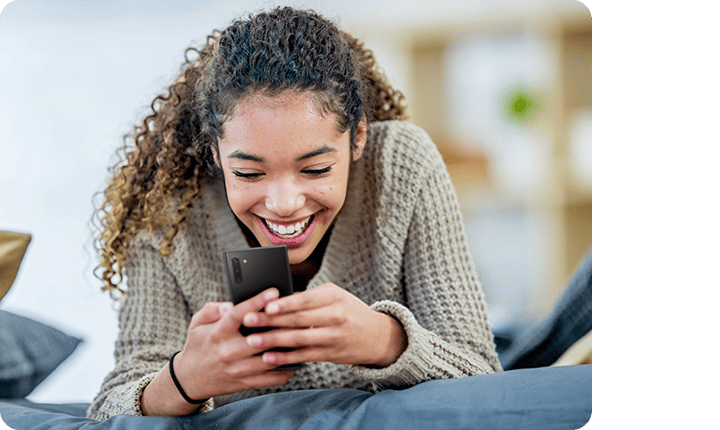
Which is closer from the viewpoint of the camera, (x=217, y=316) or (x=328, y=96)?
(x=217, y=316)

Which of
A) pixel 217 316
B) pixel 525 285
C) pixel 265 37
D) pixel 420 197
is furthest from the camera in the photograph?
pixel 525 285

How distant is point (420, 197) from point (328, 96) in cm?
23

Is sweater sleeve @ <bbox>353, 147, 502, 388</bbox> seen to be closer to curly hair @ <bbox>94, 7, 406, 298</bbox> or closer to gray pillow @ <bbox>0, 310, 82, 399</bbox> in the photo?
curly hair @ <bbox>94, 7, 406, 298</bbox>

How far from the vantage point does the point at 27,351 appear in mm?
950

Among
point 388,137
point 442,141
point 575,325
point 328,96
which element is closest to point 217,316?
point 328,96

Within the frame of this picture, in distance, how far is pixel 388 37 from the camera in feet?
3.02

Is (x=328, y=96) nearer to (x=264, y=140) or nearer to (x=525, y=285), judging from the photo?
(x=264, y=140)

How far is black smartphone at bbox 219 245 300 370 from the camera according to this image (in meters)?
0.57

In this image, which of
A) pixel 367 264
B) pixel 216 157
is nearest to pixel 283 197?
pixel 216 157

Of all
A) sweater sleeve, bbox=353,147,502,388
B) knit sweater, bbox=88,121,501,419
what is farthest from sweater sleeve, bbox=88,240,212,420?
sweater sleeve, bbox=353,147,502,388

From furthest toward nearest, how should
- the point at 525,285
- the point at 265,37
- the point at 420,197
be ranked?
1. the point at 525,285
2. the point at 420,197
3. the point at 265,37

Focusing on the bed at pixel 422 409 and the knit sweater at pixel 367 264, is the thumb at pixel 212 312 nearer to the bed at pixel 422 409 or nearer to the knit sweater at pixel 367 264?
the bed at pixel 422 409

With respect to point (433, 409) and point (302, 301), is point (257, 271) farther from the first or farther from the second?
point (433, 409)

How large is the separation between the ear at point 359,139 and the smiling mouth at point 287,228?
4.8 inches
